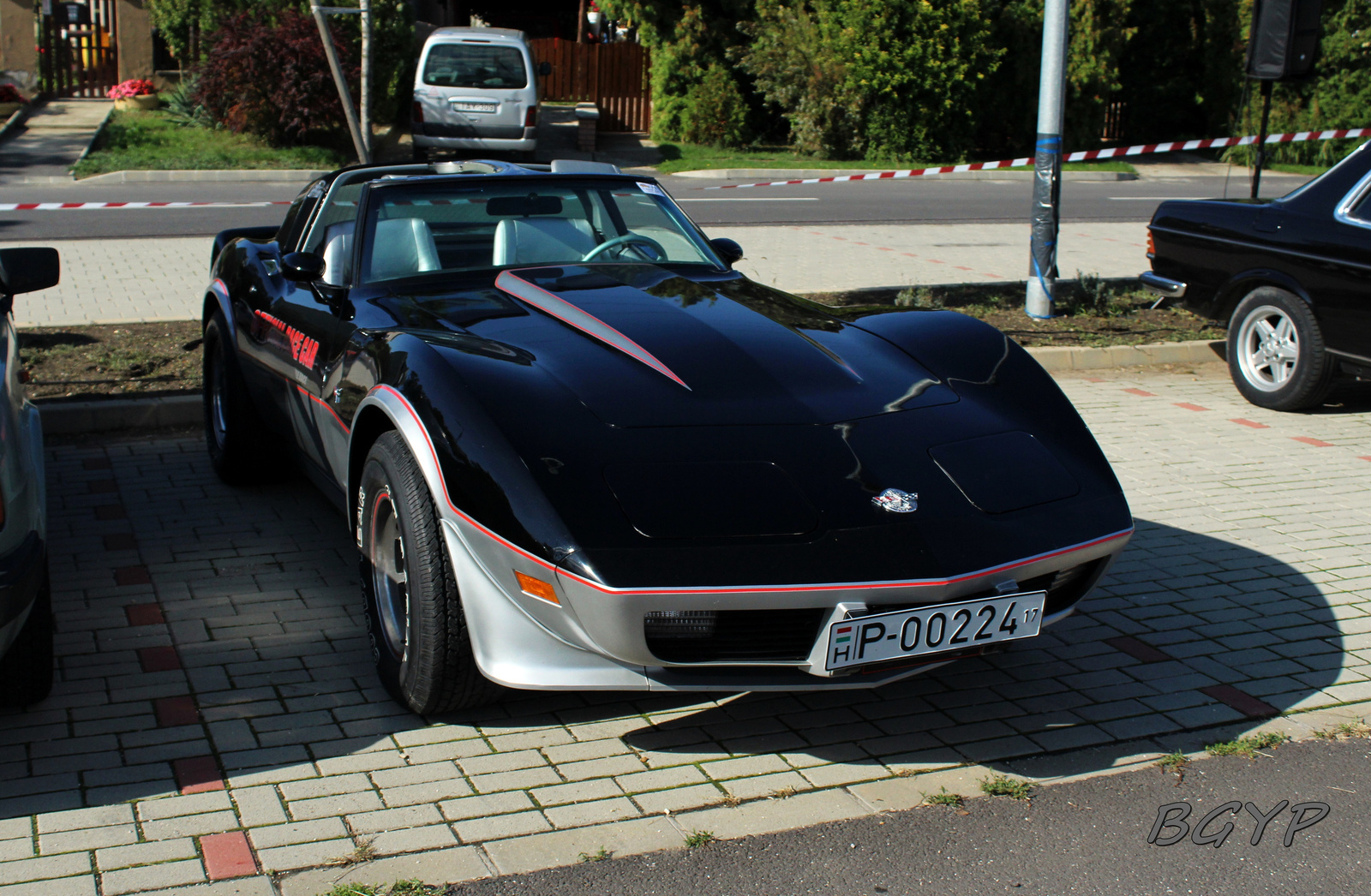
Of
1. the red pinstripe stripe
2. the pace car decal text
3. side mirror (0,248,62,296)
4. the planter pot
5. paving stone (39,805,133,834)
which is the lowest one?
paving stone (39,805,133,834)

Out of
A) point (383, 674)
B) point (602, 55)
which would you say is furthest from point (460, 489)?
point (602, 55)

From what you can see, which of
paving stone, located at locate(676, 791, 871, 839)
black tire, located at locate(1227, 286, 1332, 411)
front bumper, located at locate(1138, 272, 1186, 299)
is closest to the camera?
paving stone, located at locate(676, 791, 871, 839)

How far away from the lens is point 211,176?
19.0 metres

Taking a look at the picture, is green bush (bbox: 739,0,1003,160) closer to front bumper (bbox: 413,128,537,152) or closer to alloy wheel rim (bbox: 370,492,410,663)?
front bumper (bbox: 413,128,537,152)

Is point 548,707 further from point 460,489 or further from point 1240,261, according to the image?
point 1240,261

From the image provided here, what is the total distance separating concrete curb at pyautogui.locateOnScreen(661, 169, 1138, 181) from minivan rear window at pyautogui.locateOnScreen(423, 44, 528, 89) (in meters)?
3.81

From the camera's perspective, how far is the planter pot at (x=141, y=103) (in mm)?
24688

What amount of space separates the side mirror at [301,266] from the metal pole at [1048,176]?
20.0 ft

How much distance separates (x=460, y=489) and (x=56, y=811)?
4.02 ft

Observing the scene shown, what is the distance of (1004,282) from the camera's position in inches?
428

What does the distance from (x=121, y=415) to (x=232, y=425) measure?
1.45 m

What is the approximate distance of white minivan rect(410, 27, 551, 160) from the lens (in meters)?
19.4

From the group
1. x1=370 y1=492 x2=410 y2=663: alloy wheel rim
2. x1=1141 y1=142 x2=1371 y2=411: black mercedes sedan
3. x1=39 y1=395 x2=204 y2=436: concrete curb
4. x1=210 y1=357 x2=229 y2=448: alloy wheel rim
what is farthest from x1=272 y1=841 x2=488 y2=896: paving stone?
x1=1141 y1=142 x2=1371 y2=411: black mercedes sedan

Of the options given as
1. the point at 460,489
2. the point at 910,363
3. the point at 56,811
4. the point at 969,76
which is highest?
the point at 969,76
